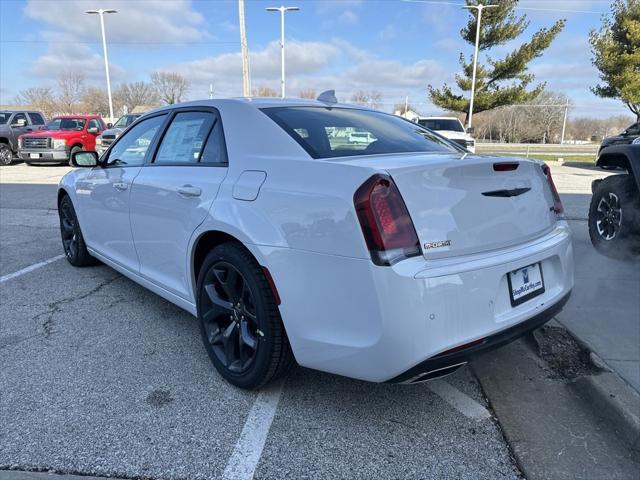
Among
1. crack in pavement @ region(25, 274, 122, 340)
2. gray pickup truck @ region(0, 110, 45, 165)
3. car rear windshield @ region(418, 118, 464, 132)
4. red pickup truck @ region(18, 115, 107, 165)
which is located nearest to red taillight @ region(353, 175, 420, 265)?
crack in pavement @ region(25, 274, 122, 340)

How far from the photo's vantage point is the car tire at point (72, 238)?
15.6 ft

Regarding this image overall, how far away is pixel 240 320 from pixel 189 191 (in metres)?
0.83

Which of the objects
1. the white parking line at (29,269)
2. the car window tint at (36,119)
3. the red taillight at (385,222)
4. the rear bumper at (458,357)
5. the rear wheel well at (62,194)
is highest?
the car window tint at (36,119)

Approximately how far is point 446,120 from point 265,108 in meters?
15.7

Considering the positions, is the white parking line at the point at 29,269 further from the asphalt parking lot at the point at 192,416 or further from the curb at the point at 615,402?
the curb at the point at 615,402

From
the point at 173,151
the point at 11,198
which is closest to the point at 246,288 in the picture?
the point at 173,151

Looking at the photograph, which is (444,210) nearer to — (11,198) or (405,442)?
(405,442)

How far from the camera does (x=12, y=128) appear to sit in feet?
57.5

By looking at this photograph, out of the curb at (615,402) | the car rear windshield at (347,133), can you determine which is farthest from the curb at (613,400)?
the car rear windshield at (347,133)

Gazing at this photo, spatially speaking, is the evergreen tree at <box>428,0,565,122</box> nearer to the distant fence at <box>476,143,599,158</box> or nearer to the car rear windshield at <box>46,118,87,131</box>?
the distant fence at <box>476,143,599,158</box>

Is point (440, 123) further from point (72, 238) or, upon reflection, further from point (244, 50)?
point (72, 238)

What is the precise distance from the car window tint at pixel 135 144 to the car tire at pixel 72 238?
1.02m

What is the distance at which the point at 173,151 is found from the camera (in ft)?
10.7

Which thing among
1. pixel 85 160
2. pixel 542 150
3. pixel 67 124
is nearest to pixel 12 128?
pixel 67 124
